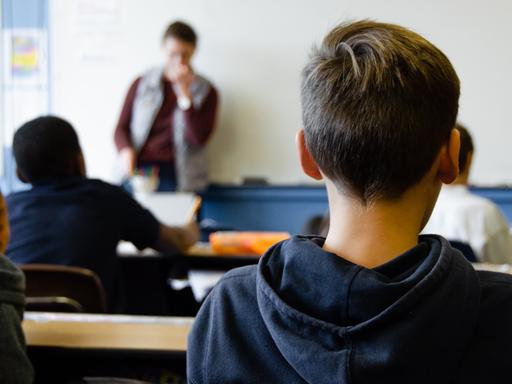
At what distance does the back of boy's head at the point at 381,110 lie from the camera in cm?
76

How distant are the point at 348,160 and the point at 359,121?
46 mm

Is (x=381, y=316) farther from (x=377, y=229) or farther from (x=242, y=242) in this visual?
(x=242, y=242)

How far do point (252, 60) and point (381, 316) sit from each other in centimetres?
410

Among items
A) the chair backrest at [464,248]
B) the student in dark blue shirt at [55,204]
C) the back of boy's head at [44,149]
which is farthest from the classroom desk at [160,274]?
the chair backrest at [464,248]

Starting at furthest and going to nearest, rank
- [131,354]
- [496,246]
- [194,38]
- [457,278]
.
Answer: [194,38] < [496,246] < [131,354] < [457,278]

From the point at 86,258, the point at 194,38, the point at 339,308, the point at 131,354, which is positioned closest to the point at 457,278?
the point at 339,308

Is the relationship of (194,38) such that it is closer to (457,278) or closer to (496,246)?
(496,246)

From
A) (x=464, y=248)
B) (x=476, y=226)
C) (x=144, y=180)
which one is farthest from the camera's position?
(x=144, y=180)

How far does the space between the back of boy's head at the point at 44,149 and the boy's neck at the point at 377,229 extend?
139cm

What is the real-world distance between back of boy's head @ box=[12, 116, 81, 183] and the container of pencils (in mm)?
2303

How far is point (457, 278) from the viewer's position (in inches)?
29.0

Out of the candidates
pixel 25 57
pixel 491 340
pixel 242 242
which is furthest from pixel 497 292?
pixel 25 57

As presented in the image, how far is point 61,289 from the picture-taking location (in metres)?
1.80

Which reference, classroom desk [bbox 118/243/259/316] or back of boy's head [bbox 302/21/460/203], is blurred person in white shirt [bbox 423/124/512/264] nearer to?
classroom desk [bbox 118/243/259/316]
